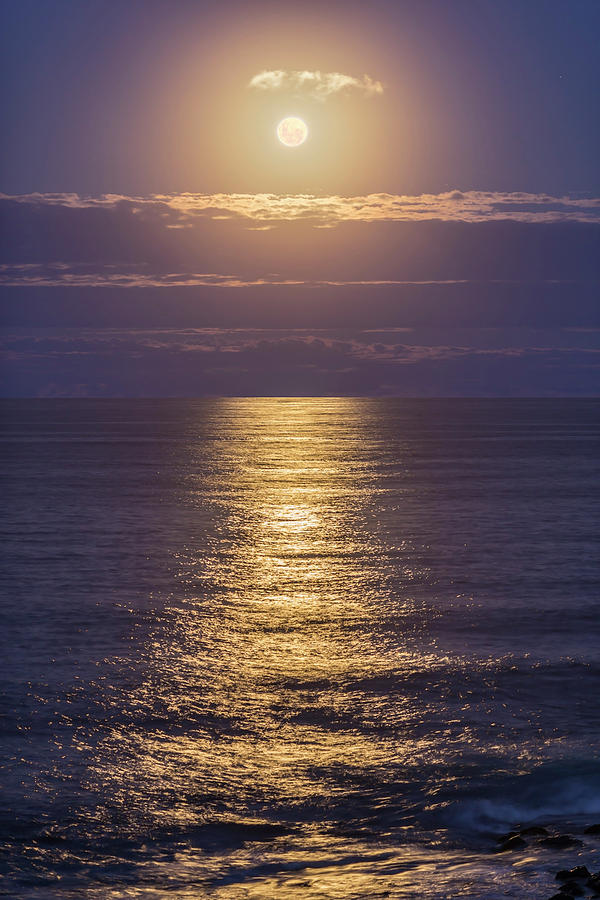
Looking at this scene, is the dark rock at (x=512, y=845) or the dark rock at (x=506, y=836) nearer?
the dark rock at (x=512, y=845)

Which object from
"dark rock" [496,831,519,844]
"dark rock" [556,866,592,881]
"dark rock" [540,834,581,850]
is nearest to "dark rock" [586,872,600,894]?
"dark rock" [556,866,592,881]

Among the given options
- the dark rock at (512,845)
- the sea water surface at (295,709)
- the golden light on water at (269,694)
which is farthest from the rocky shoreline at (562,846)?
the golden light on water at (269,694)

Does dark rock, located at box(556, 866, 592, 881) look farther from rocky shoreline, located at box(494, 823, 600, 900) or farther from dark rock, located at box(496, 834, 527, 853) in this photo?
dark rock, located at box(496, 834, 527, 853)

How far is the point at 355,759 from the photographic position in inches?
627

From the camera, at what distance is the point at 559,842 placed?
12680 mm

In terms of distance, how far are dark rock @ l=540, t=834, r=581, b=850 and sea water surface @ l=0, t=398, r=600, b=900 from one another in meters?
0.13

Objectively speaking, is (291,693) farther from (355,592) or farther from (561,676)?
(355,592)

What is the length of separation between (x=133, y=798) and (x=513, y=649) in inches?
446

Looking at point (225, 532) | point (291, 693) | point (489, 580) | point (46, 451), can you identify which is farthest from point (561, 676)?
point (46, 451)

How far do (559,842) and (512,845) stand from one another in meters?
0.62

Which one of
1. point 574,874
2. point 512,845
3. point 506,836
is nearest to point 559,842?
point 512,845

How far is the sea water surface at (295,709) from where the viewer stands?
12438mm

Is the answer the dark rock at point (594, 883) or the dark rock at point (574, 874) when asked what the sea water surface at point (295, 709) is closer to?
the dark rock at point (574, 874)

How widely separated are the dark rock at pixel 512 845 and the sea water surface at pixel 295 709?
0.20m
